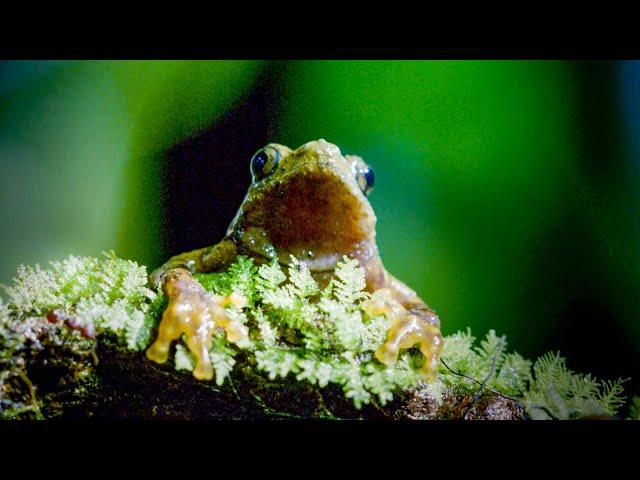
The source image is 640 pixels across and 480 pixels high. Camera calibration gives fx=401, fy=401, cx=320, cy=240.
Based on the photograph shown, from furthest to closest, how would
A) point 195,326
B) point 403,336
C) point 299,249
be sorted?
point 299,249, point 403,336, point 195,326

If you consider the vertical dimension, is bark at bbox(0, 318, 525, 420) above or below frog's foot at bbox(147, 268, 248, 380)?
below

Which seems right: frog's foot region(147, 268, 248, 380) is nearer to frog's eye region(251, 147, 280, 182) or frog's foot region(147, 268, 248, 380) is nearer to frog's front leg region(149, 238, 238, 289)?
frog's front leg region(149, 238, 238, 289)

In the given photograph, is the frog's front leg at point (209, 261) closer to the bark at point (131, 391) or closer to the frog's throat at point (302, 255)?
the frog's throat at point (302, 255)

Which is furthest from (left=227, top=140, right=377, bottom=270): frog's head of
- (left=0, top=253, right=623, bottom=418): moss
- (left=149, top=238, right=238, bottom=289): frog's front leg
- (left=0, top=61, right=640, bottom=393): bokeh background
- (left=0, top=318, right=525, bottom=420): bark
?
(left=0, top=61, right=640, bottom=393): bokeh background

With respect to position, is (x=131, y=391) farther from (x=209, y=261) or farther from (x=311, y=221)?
(x=311, y=221)

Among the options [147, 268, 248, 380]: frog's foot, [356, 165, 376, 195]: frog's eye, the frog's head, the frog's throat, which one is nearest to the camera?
[147, 268, 248, 380]: frog's foot

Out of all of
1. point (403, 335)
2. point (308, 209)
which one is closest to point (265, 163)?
point (308, 209)

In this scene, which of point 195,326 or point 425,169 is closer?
point 195,326

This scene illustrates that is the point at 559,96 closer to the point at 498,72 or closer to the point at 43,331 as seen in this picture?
the point at 498,72
